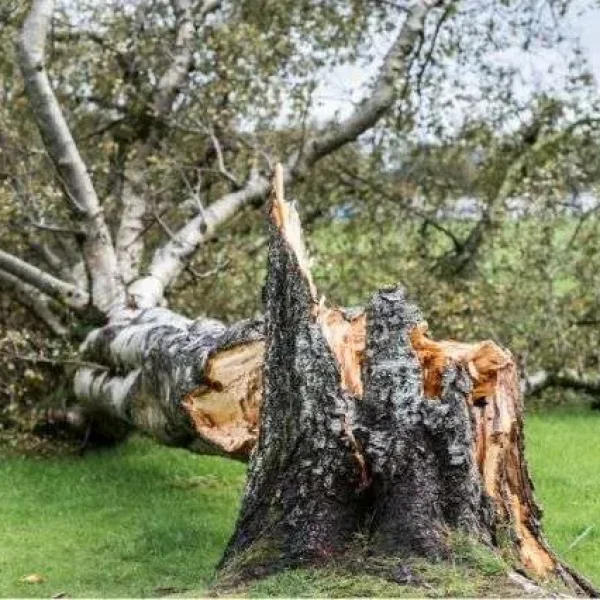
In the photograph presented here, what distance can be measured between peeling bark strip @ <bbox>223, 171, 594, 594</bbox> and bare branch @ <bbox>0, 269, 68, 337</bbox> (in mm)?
7763

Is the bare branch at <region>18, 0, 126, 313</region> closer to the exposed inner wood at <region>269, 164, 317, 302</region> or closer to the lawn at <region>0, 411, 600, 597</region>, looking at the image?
the lawn at <region>0, 411, 600, 597</region>

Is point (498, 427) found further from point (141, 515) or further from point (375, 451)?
point (141, 515)

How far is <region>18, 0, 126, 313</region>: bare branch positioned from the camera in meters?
13.4

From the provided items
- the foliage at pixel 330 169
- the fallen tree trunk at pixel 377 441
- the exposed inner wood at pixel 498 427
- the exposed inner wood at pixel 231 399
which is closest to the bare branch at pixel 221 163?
the foliage at pixel 330 169

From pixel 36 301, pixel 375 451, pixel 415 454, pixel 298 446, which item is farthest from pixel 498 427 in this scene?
pixel 36 301

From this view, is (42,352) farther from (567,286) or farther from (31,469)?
(567,286)

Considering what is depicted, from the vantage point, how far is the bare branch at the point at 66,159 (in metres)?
13.4

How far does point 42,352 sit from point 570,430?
625 centimetres

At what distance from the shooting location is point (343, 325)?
321 inches

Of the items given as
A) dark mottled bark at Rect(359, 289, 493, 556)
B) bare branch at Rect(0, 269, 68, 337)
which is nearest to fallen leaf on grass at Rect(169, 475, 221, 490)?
bare branch at Rect(0, 269, 68, 337)

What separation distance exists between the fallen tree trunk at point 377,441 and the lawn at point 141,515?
1171 mm

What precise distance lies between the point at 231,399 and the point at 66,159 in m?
4.96

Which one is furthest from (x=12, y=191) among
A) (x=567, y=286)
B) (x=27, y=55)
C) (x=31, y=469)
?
(x=567, y=286)

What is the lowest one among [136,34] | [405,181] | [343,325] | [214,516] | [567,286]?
[214,516]
